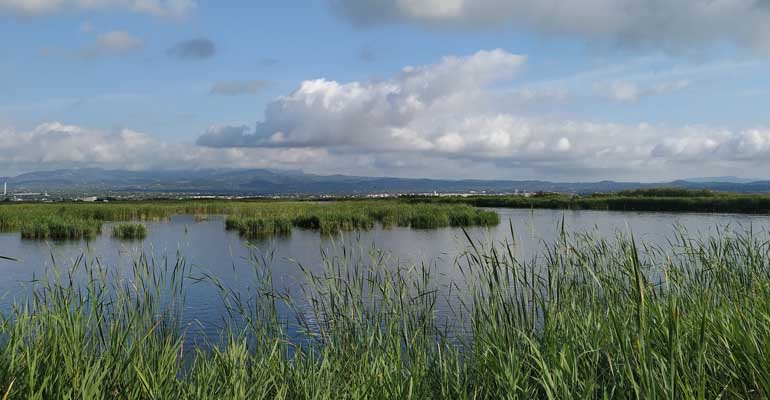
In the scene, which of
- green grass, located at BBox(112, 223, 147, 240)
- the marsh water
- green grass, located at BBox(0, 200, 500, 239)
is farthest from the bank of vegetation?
green grass, located at BBox(112, 223, 147, 240)

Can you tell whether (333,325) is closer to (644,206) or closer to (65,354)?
(65,354)

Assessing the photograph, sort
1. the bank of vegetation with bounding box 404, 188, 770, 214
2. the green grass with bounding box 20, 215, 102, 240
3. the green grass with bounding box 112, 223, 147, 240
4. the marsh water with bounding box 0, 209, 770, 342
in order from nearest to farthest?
the marsh water with bounding box 0, 209, 770, 342 < the green grass with bounding box 112, 223, 147, 240 < the green grass with bounding box 20, 215, 102, 240 < the bank of vegetation with bounding box 404, 188, 770, 214

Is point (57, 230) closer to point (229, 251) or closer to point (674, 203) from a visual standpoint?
point (229, 251)

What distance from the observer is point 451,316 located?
35.9 feet

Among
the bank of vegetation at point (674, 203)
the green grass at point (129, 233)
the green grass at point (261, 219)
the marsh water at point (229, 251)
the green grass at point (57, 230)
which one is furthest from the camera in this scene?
the bank of vegetation at point (674, 203)

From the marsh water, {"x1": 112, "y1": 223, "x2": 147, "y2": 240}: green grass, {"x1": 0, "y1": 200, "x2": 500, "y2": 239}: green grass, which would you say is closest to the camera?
the marsh water

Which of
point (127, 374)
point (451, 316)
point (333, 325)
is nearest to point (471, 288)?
point (333, 325)

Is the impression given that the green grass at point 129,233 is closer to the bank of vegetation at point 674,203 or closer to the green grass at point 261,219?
the green grass at point 261,219

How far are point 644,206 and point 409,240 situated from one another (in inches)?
1369

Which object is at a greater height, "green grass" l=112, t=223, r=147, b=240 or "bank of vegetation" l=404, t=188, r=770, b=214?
"bank of vegetation" l=404, t=188, r=770, b=214

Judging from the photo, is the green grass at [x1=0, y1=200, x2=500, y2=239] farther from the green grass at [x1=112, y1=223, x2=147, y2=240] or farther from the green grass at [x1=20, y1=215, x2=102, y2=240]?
the green grass at [x1=112, y1=223, x2=147, y2=240]

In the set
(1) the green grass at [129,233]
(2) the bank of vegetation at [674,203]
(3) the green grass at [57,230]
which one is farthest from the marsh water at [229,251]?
(2) the bank of vegetation at [674,203]

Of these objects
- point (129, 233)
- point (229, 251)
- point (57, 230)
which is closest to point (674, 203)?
point (229, 251)

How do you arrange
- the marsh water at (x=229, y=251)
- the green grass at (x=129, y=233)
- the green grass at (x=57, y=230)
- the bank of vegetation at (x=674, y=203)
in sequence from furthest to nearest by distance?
the bank of vegetation at (x=674, y=203) → the green grass at (x=57, y=230) → the green grass at (x=129, y=233) → the marsh water at (x=229, y=251)
